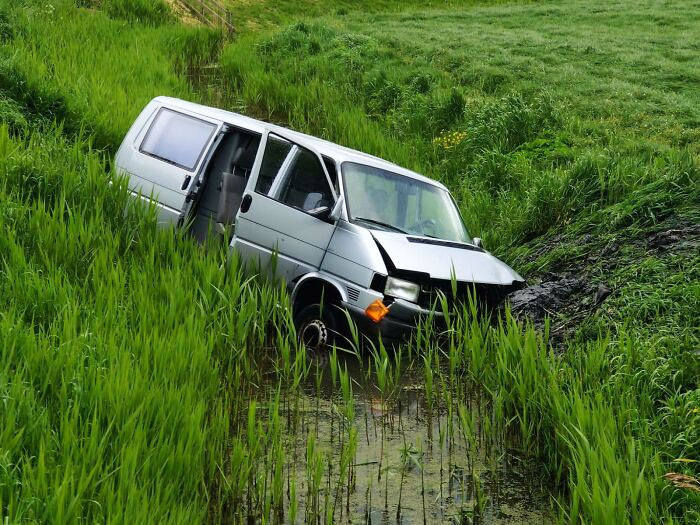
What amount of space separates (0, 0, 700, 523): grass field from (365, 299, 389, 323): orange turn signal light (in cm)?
40

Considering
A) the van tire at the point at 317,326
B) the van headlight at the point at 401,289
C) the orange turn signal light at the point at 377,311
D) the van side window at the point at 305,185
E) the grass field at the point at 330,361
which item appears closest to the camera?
the grass field at the point at 330,361

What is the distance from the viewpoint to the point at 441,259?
7.29m

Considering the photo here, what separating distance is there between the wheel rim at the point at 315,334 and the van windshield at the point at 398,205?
965mm

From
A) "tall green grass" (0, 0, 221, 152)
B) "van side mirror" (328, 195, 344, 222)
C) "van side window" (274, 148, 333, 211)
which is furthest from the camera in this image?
"tall green grass" (0, 0, 221, 152)

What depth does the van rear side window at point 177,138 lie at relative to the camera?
9008 mm

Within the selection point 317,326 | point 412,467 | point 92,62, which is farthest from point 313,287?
point 92,62

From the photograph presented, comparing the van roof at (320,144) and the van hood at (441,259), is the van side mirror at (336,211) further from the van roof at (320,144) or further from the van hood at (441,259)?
the van roof at (320,144)

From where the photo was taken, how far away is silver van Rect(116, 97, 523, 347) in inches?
276

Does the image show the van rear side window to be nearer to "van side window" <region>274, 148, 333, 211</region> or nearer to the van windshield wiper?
"van side window" <region>274, 148, 333, 211</region>

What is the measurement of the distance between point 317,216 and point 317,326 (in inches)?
38.8

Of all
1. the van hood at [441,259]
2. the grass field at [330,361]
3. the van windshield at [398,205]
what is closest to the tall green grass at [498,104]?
the grass field at [330,361]

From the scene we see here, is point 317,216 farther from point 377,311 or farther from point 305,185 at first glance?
point 377,311

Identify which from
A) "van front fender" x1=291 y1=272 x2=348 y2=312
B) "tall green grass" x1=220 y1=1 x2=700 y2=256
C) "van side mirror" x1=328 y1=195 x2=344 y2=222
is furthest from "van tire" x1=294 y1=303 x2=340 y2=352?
"tall green grass" x1=220 y1=1 x2=700 y2=256

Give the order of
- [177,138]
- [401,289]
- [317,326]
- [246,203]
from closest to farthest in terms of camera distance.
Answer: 1. [401,289]
2. [317,326]
3. [246,203]
4. [177,138]
